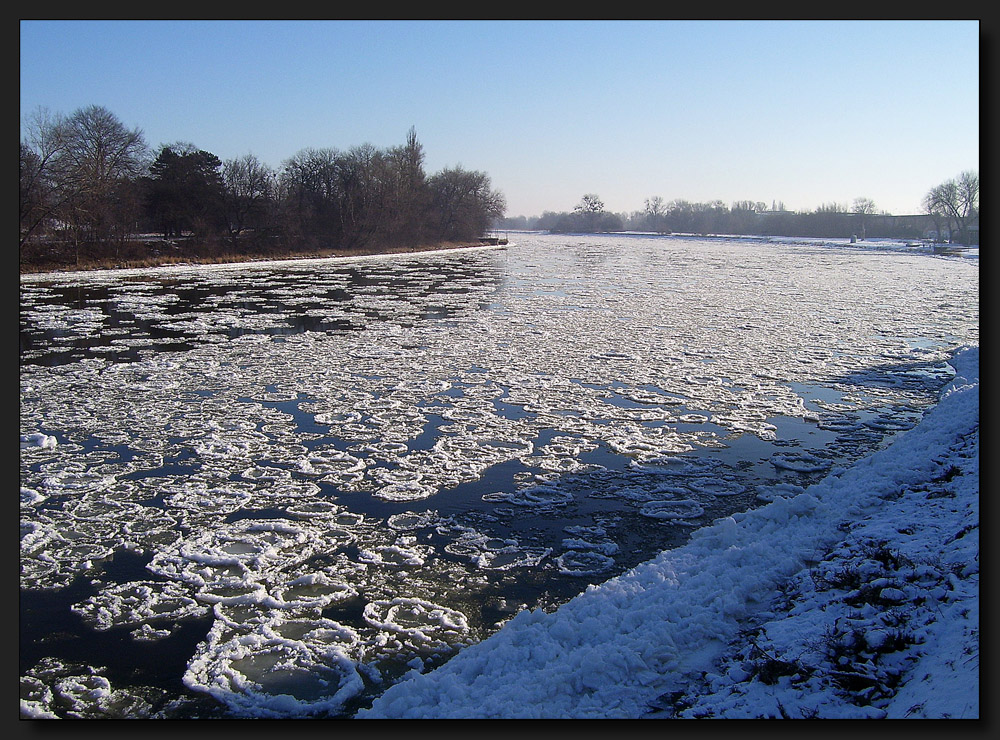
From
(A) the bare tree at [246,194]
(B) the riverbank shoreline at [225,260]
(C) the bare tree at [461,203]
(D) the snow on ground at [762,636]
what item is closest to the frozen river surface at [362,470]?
(D) the snow on ground at [762,636]

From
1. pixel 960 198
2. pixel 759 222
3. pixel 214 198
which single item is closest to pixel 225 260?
pixel 214 198

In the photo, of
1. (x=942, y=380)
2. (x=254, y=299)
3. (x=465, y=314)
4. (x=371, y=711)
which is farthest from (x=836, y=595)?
(x=254, y=299)

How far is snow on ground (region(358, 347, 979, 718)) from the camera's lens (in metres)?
3.32

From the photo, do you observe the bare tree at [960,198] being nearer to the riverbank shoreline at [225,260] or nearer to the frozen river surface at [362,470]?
the frozen river surface at [362,470]

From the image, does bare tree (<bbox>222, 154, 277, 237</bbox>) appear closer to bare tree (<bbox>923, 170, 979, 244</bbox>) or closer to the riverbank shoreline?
the riverbank shoreline

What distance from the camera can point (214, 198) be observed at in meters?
48.9

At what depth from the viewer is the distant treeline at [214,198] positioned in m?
33.6

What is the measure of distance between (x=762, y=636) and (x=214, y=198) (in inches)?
2050

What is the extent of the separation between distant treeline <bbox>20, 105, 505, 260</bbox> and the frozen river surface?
19650mm

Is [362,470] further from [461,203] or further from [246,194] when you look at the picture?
[461,203]

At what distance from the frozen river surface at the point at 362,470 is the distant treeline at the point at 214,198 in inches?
774

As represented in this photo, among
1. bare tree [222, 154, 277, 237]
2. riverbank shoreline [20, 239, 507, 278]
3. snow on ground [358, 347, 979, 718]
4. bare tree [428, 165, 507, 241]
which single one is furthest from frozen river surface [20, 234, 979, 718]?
bare tree [428, 165, 507, 241]

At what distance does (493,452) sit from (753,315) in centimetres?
1382

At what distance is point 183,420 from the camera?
8.91 meters
